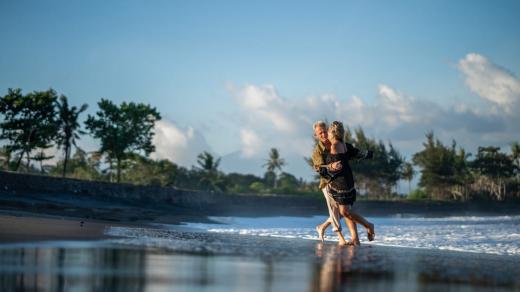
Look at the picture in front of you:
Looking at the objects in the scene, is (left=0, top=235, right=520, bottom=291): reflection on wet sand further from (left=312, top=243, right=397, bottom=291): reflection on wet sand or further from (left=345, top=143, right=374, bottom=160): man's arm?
(left=345, top=143, right=374, bottom=160): man's arm

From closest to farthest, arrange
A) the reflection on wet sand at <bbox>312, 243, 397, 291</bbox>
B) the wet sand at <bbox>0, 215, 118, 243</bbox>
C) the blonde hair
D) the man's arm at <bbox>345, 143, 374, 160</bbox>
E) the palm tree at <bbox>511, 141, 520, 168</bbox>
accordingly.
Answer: the reflection on wet sand at <bbox>312, 243, 397, 291</bbox>
the wet sand at <bbox>0, 215, 118, 243</bbox>
the blonde hair
the man's arm at <bbox>345, 143, 374, 160</bbox>
the palm tree at <bbox>511, 141, 520, 168</bbox>

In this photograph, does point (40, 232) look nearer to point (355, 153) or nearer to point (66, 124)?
point (355, 153)

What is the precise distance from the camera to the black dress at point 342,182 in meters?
8.35

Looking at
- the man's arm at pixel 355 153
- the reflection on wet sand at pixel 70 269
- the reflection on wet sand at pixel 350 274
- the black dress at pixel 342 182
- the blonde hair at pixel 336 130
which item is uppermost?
the blonde hair at pixel 336 130

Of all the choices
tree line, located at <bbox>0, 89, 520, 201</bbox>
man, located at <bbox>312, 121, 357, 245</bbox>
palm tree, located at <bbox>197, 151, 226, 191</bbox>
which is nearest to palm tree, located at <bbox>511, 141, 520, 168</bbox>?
tree line, located at <bbox>0, 89, 520, 201</bbox>

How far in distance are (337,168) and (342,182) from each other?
0.22m

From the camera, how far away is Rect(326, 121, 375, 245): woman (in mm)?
8320

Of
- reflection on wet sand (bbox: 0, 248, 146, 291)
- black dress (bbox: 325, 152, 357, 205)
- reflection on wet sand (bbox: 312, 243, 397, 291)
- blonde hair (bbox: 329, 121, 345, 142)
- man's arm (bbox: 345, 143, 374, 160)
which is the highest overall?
blonde hair (bbox: 329, 121, 345, 142)

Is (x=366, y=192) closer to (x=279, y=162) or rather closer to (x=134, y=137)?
(x=279, y=162)

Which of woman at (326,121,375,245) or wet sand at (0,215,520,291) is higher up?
woman at (326,121,375,245)

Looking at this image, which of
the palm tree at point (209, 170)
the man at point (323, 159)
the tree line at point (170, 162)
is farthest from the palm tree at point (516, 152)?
the man at point (323, 159)

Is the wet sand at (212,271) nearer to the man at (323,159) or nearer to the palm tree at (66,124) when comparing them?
the man at (323,159)

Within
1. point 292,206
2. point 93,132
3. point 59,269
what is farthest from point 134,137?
point 59,269

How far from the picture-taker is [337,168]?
27.4ft
